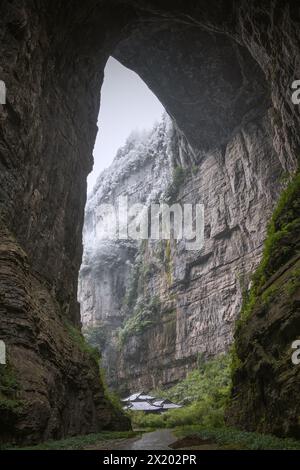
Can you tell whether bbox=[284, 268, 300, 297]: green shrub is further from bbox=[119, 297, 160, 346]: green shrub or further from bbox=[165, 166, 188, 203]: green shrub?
bbox=[165, 166, 188, 203]: green shrub

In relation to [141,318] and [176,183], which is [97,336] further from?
[176,183]

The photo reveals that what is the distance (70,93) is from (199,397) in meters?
24.9

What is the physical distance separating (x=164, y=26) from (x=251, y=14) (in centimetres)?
1088

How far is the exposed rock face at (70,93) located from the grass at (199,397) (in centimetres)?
1020

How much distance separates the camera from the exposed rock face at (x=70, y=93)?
41.0 ft

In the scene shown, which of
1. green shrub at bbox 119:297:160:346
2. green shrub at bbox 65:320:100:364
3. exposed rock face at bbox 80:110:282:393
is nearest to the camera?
green shrub at bbox 65:320:100:364

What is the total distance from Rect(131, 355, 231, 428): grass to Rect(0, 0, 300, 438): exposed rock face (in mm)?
10197

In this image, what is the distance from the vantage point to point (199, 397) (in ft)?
101

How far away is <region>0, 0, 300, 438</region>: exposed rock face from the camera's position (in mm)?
12492

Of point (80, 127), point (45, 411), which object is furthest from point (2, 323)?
point (80, 127)

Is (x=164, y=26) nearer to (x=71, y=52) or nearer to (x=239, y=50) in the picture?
(x=239, y=50)

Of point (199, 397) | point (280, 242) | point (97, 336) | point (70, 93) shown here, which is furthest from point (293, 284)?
point (97, 336)

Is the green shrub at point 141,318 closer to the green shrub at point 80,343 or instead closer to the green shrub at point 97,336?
the green shrub at point 97,336

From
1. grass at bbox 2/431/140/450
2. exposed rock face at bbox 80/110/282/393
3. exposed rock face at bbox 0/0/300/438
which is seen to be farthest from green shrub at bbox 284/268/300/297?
exposed rock face at bbox 80/110/282/393
